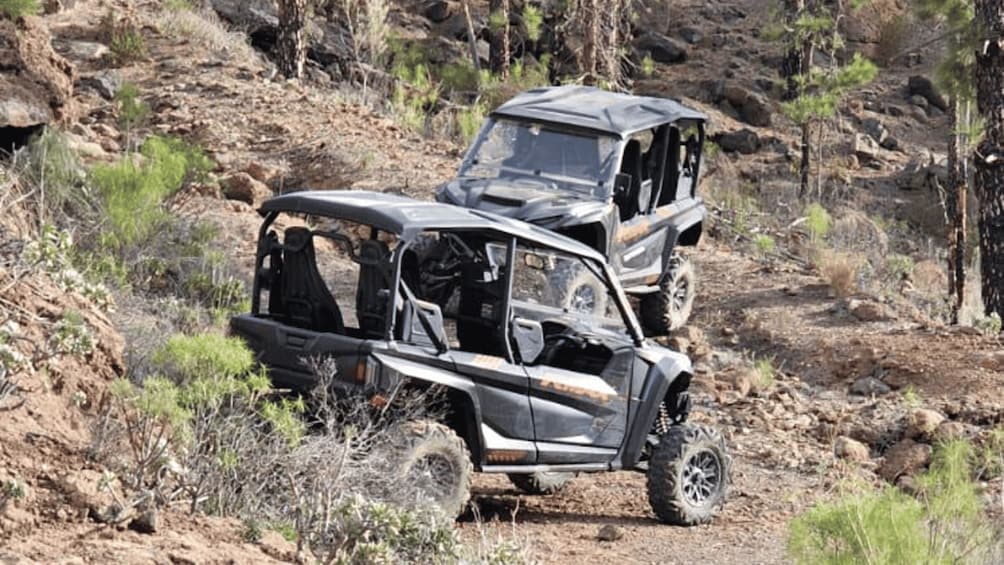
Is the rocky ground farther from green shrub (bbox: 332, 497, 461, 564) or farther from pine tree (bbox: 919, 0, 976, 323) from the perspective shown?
pine tree (bbox: 919, 0, 976, 323)

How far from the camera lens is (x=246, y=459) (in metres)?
8.26

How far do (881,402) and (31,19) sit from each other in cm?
842

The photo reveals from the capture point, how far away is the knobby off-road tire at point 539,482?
10.7 meters

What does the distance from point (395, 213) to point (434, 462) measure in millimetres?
1298

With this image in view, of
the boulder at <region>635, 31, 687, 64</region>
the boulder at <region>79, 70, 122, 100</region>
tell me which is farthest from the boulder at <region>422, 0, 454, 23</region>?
the boulder at <region>79, 70, 122, 100</region>

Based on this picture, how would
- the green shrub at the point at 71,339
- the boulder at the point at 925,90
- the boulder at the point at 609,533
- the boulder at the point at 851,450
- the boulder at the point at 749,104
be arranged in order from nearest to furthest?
the green shrub at the point at 71,339 → the boulder at the point at 609,533 → the boulder at the point at 851,450 → the boulder at the point at 749,104 → the boulder at the point at 925,90

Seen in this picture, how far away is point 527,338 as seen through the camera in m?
9.62

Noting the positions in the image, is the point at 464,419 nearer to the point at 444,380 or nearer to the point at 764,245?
the point at 444,380

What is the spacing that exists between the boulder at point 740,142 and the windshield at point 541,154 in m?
16.5

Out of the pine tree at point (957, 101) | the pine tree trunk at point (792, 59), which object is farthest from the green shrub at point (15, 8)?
the pine tree trunk at point (792, 59)

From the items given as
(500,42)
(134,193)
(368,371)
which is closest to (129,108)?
(134,193)

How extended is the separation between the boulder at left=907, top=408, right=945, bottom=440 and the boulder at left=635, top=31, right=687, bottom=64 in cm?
2226

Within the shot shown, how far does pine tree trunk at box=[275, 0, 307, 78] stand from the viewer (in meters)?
Result: 22.2

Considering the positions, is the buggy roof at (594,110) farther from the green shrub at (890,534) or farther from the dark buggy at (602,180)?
the green shrub at (890,534)
